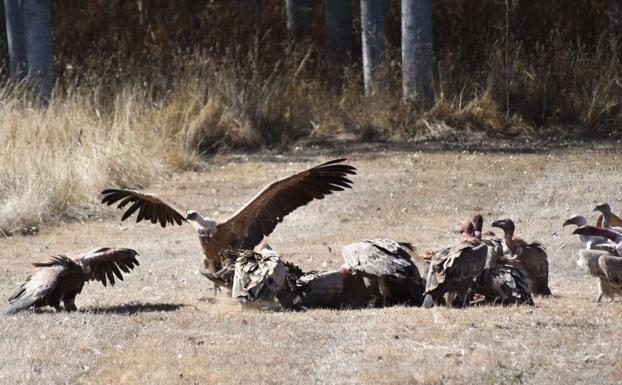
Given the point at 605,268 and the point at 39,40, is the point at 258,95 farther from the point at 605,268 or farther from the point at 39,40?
the point at 605,268

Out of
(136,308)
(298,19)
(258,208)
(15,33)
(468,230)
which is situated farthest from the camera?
(298,19)

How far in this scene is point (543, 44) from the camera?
2084 centimetres

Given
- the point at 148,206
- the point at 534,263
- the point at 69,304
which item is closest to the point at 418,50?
the point at 148,206

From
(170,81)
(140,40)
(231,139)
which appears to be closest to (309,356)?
(231,139)

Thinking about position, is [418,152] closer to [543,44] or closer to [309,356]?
[543,44]

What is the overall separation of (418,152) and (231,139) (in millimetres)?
3048

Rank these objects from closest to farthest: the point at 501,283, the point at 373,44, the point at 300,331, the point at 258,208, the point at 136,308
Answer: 1. the point at 300,331
2. the point at 501,283
3. the point at 136,308
4. the point at 258,208
5. the point at 373,44

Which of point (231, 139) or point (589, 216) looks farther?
point (231, 139)

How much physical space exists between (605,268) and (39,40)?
13.2 metres

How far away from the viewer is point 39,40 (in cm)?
1961

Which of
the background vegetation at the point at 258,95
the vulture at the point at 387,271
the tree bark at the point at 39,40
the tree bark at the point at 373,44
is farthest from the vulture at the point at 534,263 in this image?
the tree bark at the point at 39,40

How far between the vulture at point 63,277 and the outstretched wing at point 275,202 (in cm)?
103

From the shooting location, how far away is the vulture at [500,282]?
8.55 metres

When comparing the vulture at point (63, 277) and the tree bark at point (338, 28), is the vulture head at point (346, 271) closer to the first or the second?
the vulture at point (63, 277)
